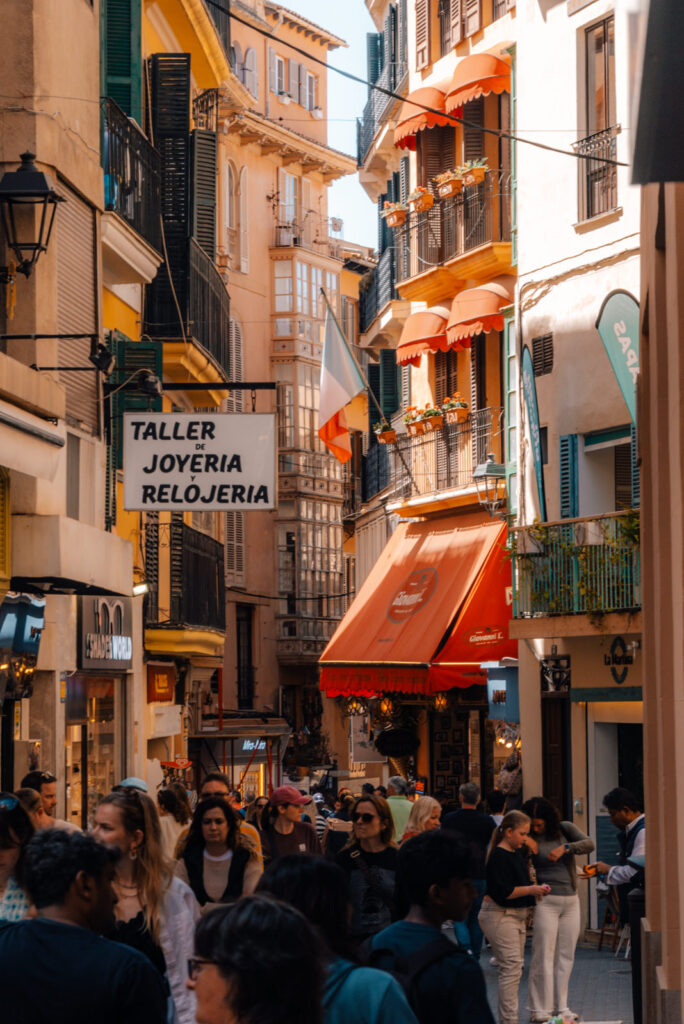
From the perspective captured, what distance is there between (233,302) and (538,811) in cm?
3932

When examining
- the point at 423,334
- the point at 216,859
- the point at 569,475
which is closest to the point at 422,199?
the point at 423,334

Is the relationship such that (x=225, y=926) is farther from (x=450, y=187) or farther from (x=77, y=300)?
(x=450, y=187)

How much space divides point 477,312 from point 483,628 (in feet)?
16.5

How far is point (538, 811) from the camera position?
13.8 meters

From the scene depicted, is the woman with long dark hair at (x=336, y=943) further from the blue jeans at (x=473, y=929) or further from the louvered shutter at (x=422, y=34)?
the louvered shutter at (x=422, y=34)

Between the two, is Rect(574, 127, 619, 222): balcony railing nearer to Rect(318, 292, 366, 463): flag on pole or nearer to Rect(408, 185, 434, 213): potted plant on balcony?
Rect(318, 292, 366, 463): flag on pole

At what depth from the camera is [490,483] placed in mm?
27078

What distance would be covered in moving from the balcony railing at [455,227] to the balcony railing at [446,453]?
279cm

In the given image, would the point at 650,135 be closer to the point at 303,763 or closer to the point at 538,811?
the point at 538,811

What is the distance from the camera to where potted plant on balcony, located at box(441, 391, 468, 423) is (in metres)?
27.9

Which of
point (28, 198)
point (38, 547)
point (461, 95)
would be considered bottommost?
point (38, 547)

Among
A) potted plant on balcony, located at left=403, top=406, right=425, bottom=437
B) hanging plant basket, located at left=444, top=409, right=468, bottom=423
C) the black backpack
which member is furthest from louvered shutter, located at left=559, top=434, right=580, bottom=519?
the black backpack

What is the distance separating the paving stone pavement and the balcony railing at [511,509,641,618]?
13.2 ft

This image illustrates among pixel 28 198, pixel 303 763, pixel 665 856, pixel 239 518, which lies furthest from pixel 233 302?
pixel 665 856
